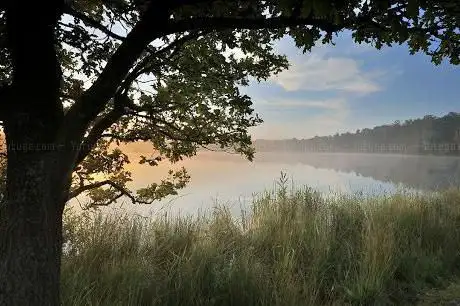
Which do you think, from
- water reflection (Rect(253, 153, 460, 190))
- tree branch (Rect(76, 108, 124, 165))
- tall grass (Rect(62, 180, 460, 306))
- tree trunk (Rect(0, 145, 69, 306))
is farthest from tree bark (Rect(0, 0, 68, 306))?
water reflection (Rect(253, 153, 460, 190))

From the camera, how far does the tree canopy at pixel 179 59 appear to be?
2344 millimetres

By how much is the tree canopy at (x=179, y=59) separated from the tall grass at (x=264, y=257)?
2.26 feet

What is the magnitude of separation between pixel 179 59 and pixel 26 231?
6.92 feet

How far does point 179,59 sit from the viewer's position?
12.8 ft

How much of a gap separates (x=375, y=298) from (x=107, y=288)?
271 cm

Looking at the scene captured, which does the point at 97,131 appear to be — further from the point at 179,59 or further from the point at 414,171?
the point at 414,171

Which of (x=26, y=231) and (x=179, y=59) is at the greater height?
(x=179, y=59)

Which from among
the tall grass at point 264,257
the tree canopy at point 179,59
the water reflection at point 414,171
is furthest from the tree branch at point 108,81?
the water reflection at point 414,171

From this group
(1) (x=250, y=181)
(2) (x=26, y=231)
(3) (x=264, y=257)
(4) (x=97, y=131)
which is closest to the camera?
(2) (x=26, y=231)

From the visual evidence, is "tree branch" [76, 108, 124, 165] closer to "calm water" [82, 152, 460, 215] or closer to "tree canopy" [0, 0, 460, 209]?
"tree canopy" [0, 0, 460, 209]

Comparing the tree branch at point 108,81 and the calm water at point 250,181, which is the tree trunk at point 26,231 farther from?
the calm water at point 250,181

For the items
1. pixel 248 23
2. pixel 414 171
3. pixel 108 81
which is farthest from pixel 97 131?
pixel 414 171

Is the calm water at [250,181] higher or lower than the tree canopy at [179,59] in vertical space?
lower

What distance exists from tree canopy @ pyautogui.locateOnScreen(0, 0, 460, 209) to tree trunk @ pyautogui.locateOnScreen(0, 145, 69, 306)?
0.21m
